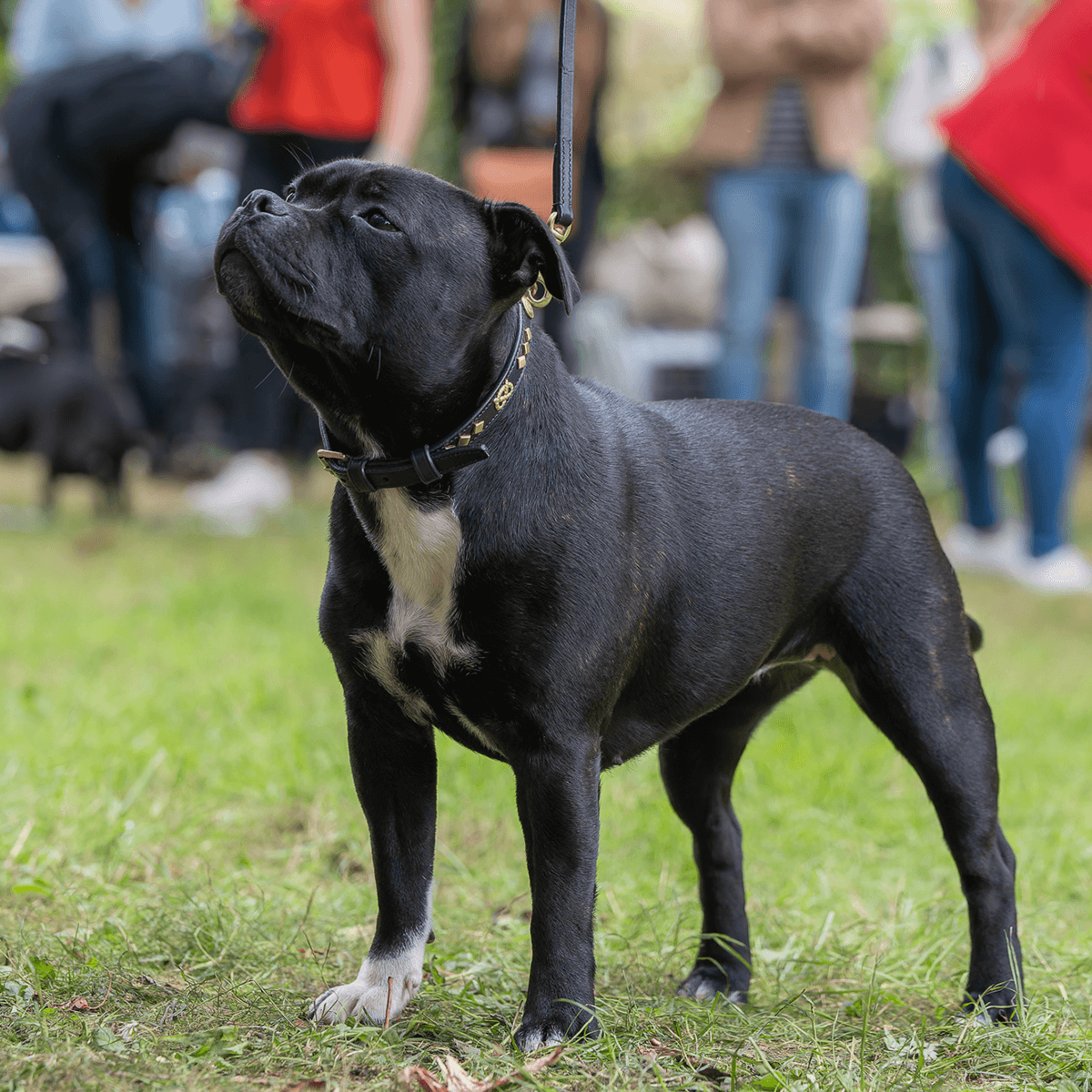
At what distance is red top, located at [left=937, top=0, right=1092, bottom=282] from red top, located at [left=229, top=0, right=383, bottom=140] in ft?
9.10

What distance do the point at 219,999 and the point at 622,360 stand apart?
7631 millimetres

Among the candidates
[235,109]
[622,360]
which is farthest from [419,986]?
Answer: [622,360]

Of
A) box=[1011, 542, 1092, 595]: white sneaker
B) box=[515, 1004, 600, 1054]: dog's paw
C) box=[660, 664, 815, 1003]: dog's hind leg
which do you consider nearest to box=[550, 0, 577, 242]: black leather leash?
box=[660, 664, 815, 1003]: dog's hind leg

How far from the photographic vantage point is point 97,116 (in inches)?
267

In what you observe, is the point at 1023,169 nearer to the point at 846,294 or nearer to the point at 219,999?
the point at 846,294

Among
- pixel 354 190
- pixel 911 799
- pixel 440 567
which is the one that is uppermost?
pixel 354 190

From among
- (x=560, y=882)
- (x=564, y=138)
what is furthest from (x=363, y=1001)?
(x=564, y=138)

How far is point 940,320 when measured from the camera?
795cm

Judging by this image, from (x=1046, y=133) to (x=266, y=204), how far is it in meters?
4.13

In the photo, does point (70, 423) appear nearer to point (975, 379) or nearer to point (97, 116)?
point (97, 116)

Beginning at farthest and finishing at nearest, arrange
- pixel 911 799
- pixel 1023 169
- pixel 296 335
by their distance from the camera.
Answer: pixel 1023 169, pixel 911 799, pixel 296 335

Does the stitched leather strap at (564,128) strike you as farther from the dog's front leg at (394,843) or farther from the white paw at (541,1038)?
the white paw at (541,1038)

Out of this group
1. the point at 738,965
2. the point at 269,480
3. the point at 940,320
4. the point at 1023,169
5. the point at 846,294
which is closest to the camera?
the point at 738,965

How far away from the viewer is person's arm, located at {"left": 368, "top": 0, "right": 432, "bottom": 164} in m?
5.69
